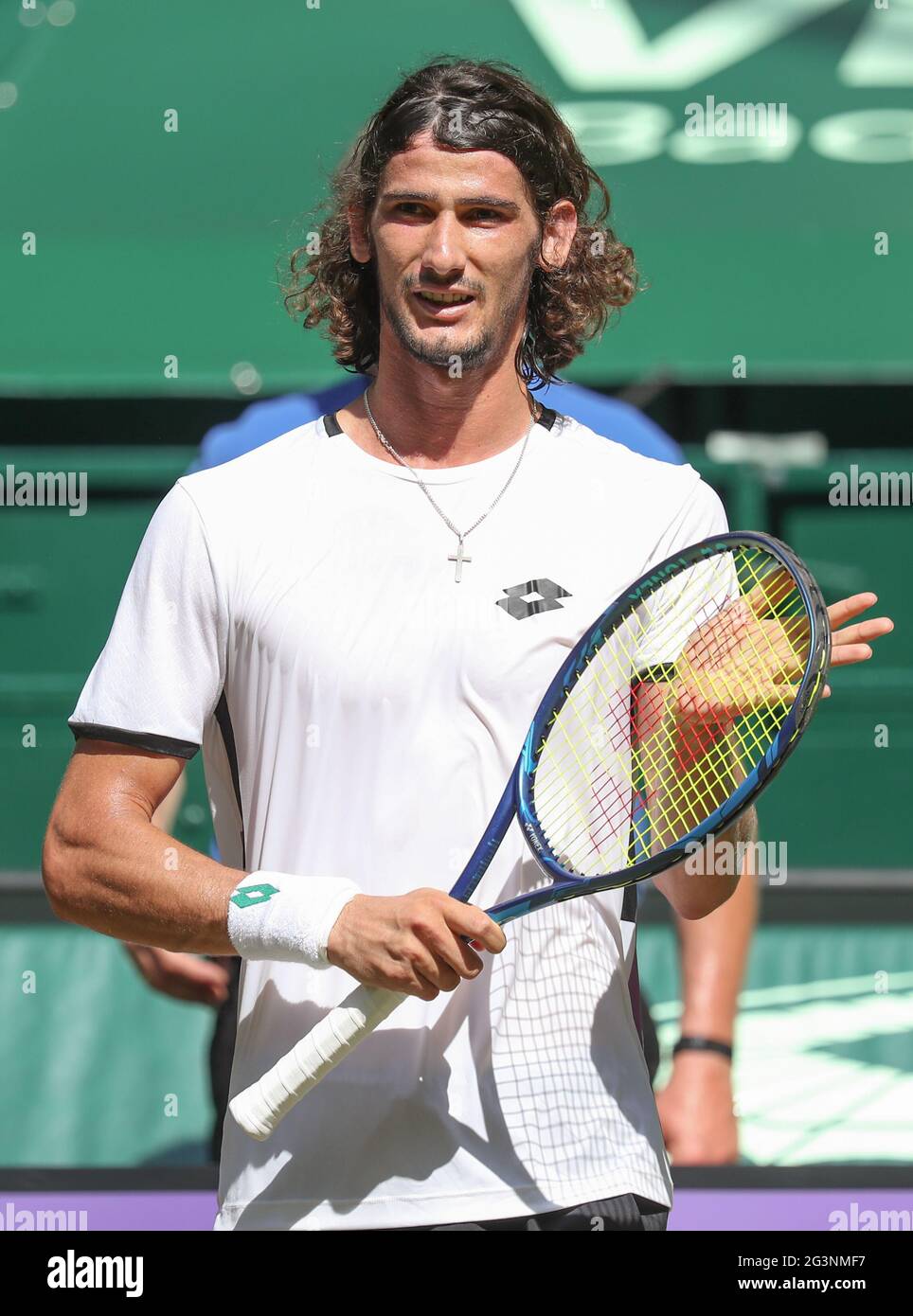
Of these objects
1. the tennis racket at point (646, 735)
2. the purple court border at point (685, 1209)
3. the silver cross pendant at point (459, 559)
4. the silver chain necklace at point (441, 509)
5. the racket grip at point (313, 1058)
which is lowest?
the purple court border at point (685, 1209)

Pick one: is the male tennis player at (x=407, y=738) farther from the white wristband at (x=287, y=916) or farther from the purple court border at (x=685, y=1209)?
the purple court border at (x=685, y=1209)

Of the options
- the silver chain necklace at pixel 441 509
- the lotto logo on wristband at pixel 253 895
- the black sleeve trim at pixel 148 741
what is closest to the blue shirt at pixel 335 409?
the silver chain necklace at pixel 441 509

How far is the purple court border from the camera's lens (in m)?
2.80

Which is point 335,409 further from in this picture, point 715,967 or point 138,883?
point 138,883

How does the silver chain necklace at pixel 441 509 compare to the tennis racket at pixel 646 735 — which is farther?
the silver chain necklace at pixel 441 509

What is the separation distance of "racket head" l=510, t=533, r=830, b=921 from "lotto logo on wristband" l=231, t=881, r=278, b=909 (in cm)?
21

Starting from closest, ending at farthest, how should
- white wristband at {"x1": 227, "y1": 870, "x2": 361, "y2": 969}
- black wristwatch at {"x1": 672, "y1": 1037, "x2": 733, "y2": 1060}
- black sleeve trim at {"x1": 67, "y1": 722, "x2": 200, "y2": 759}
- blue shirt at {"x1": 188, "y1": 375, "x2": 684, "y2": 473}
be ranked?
1. white wristband at {"x1": 227, "y1": 870, "x2": 361, "y2": 969}
2. black sleeve trim at {"x1": 67, "y1": 722, "x2": 200, "y2": 759}
3. black wristwatch at {"x1": 672, "y1": 1037, "x2": 733, "y2": 1060}
4. blue shirt at {"x1": 188, "y1": 375, "x2": 684, "y2": 473}

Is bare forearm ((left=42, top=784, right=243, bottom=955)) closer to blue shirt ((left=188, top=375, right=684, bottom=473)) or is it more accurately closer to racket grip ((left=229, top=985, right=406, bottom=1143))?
racket grip ((left=229, top=985, right=406, bottom=1143))

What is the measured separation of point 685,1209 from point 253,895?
146 cm

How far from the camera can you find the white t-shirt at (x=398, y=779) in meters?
1.67

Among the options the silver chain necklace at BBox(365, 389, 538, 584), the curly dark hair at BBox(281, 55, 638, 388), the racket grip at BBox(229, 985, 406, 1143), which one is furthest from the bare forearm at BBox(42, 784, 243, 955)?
the curly dark hair at BBox(281, 55, 638, 388)

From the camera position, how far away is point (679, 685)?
1725 mm

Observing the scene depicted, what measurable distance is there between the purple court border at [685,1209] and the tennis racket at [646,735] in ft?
4.01
